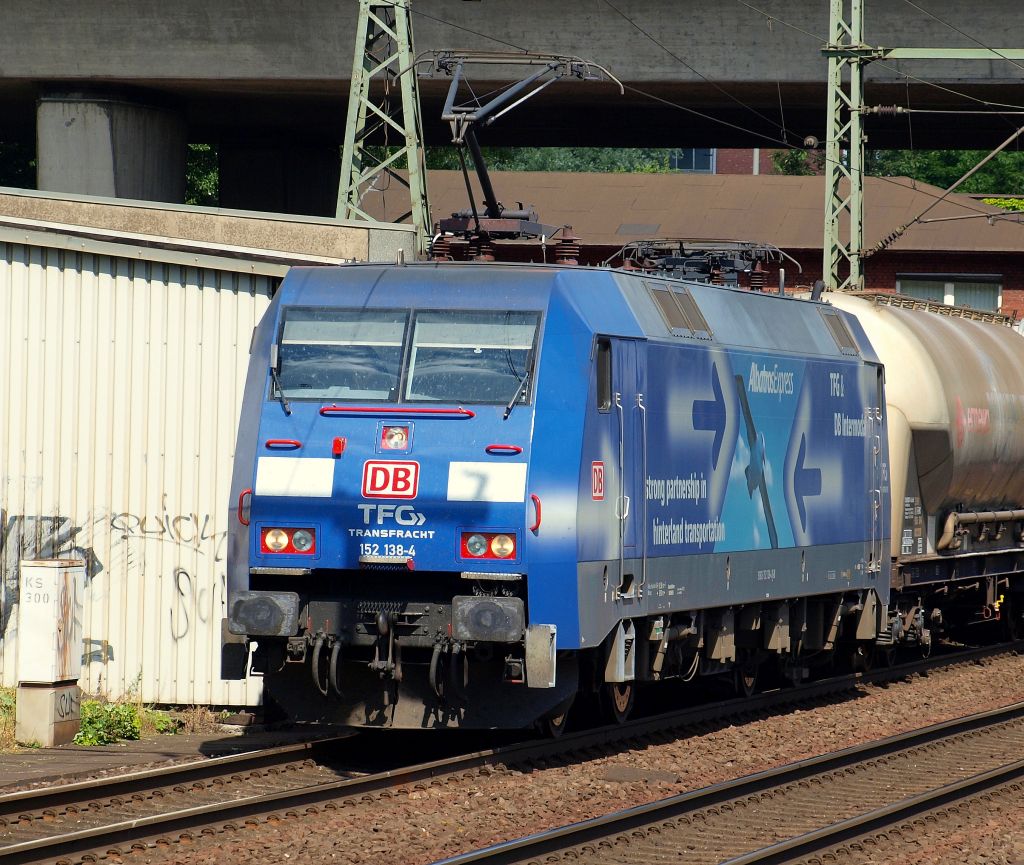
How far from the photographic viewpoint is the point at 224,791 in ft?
36.7

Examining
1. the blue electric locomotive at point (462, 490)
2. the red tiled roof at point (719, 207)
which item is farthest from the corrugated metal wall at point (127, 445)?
the red tiled roof at point (719, 207)

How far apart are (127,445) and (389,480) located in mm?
4166

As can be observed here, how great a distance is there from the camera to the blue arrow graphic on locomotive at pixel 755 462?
14062 millimetres

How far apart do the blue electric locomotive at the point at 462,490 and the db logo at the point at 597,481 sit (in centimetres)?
2

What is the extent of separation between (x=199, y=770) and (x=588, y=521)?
298 cm

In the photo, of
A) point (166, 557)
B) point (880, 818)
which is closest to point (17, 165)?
point (166, 557)

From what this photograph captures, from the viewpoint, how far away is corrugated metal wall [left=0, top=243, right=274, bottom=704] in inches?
580

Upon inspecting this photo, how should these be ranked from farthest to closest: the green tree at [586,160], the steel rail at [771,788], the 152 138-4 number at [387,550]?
the green tree at [586,160] → the 152 138-4 number at [387,550] → the steel rail at [771,788]

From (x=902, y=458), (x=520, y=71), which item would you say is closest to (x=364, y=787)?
(x=902, y=458)

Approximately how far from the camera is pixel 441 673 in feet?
37.3

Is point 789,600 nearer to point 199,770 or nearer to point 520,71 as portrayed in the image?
point 199,770

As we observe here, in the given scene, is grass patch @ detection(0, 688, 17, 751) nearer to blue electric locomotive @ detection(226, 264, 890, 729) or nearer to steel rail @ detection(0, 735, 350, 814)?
steel rail @ detection(0, 735, 350, 814)

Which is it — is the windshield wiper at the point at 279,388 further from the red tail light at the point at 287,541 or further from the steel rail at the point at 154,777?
the steel rail at the point at 154,777

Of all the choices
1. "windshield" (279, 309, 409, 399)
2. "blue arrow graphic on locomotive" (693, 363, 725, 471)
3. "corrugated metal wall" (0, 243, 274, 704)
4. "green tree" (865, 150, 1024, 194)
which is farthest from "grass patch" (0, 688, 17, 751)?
"green tree" (865, 150, 1024, 194)
